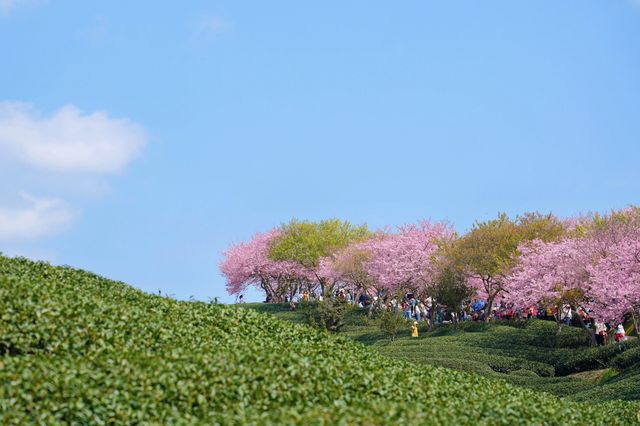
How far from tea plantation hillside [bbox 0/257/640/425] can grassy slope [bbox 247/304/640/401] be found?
1289cm

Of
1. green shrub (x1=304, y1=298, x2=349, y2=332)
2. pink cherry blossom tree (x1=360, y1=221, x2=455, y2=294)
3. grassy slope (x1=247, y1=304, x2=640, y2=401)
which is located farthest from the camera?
pink cherry blossom tree (x1=360, y1=221, x2=455, y2=294)

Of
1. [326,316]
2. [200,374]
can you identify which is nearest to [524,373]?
[326,316]

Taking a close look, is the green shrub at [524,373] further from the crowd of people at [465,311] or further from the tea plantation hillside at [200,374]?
the tea plantation hillside at [200,374]

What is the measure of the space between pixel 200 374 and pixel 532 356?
1351 inches

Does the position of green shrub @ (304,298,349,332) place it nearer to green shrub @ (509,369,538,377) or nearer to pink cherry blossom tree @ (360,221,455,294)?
green shrub @ (509,369,538,377)

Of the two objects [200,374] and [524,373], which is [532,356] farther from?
[200,374]

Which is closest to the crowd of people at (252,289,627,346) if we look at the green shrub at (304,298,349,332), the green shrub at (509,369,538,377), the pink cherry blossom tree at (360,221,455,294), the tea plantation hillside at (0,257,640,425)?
the pink cherry blossom tree at (360,221,455,294)

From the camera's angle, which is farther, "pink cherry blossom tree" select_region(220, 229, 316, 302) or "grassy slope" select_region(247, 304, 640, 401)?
"pink cherry blossom tree" select_region(220, 229, 316, 302)

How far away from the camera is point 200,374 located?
18.0 meters

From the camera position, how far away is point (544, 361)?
159 ft

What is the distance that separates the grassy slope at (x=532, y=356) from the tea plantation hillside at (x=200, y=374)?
12.9 m

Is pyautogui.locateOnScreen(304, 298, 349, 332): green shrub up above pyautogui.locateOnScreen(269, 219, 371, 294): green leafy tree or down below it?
below

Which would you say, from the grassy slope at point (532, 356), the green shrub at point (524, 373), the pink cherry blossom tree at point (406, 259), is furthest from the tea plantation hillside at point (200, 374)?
the pink cherry blossom tree at point (406, 259)

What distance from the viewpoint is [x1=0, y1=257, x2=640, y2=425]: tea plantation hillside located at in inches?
653
